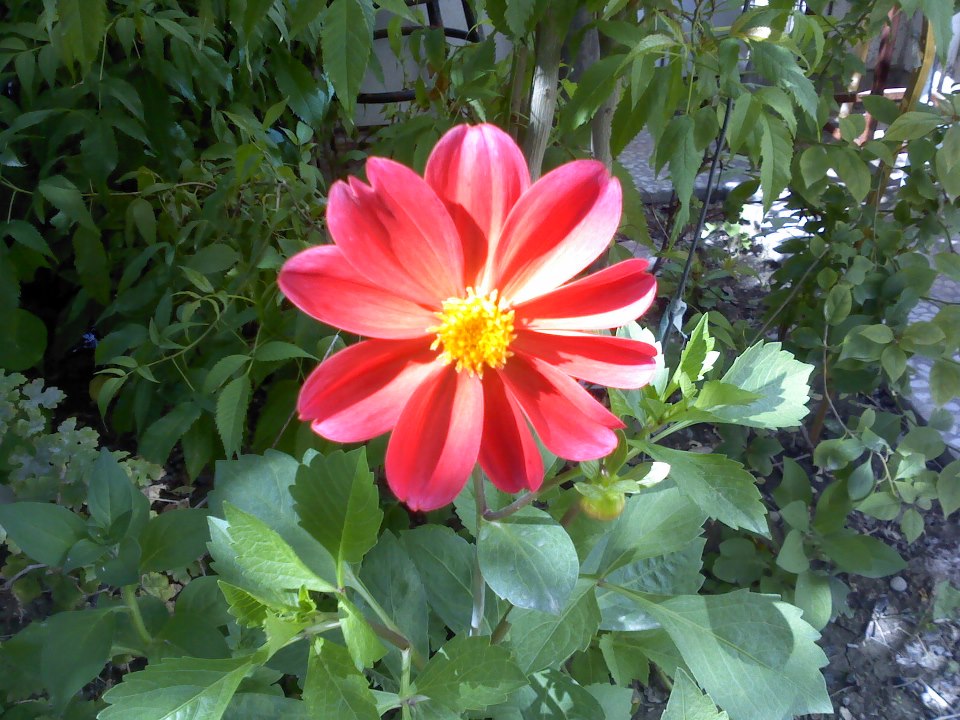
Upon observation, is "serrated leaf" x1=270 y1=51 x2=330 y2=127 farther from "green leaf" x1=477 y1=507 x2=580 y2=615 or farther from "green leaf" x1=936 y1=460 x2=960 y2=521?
"green leaf" x1=936 y1=460 x2=960 y2=521

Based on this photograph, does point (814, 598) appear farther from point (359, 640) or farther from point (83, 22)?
point (83, 22)

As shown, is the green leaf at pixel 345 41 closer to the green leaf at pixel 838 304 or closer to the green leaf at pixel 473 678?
the green leaf at pixel 473 678

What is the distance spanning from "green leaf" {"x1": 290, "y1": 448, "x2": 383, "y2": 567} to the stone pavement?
887 millimetres

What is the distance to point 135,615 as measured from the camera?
0.72 meters

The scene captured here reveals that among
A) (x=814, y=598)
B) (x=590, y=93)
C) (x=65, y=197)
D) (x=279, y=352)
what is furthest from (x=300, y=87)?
(x=814, y=598)

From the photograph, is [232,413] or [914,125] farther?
[914,125]

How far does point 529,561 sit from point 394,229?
0.23 meters

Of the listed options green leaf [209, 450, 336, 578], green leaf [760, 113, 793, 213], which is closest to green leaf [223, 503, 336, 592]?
green leaf [209, 450, 336, 578]

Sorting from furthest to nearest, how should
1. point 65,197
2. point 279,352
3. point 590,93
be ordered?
point 65,197
point 279,352
point 590,93

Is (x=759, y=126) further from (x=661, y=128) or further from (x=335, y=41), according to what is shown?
(x=335, y=41)

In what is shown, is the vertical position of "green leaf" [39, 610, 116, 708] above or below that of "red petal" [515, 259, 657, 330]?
below

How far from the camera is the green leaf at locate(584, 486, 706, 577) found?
0.68 m

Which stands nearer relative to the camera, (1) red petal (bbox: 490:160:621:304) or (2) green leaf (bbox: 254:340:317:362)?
(1) red petal (bbox: 490:160:621:304)

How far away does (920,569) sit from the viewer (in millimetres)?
1306
